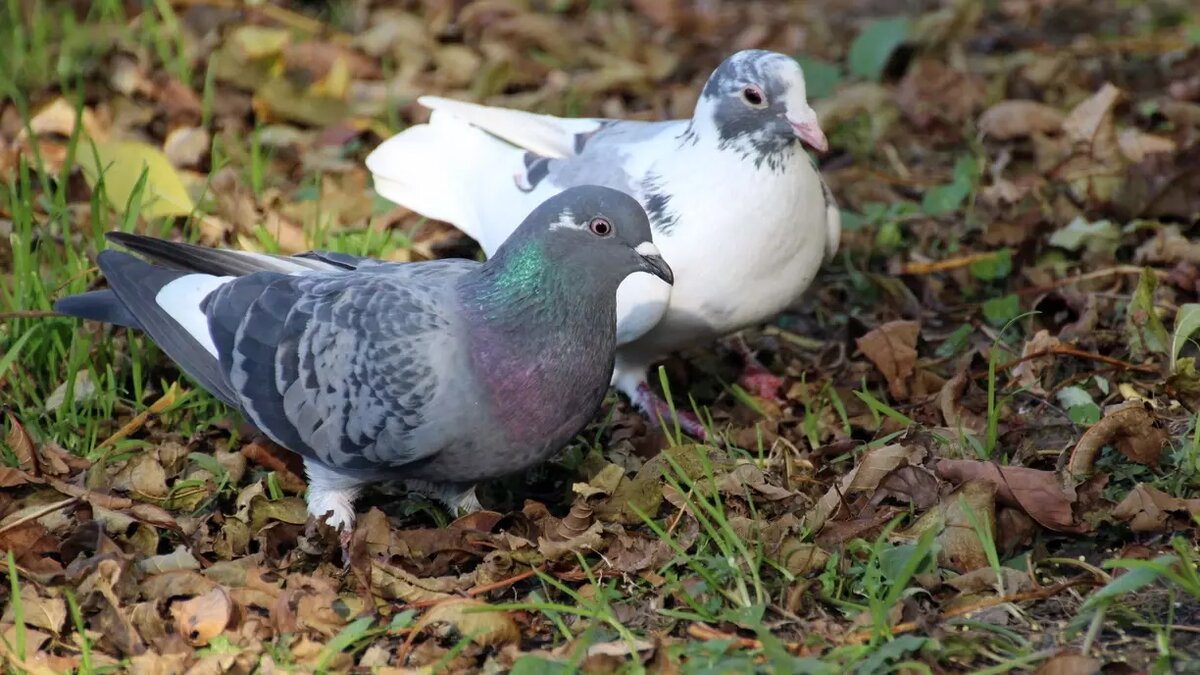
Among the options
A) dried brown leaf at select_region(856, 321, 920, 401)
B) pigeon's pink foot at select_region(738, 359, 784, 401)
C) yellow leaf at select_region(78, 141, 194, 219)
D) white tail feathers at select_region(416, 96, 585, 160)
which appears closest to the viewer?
dried brown leaf at select_region(856, 321, 920, 401)

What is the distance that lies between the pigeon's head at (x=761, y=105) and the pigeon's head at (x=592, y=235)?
0.85 meters

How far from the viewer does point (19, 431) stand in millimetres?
4359

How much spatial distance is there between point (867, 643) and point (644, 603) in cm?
62

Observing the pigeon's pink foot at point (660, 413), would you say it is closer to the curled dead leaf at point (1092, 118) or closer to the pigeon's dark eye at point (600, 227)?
the pigeon's dark eye at point (600, 227)

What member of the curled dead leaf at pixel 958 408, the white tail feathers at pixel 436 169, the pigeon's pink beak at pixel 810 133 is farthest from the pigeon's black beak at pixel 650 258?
the white tail feathers at pixel 436 169

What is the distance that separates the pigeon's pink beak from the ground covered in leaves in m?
0.47

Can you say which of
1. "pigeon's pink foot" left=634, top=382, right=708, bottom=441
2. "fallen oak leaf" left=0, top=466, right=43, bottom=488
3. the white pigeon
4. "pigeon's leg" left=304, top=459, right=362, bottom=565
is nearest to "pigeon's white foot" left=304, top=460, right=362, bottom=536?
"pigeon's leg" left=304, top=459, right=362, bottom=565

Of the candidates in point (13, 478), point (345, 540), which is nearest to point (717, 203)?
point (345, 540)

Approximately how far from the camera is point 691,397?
4.84 metres

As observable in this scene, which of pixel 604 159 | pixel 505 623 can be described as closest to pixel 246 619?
pixel 505 623

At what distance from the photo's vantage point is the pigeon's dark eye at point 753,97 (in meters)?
4.68

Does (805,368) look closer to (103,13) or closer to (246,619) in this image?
(246,619)

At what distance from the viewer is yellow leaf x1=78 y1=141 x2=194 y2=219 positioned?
5742mm

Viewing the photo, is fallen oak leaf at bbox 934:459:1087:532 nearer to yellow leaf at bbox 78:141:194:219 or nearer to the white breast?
the white breast
